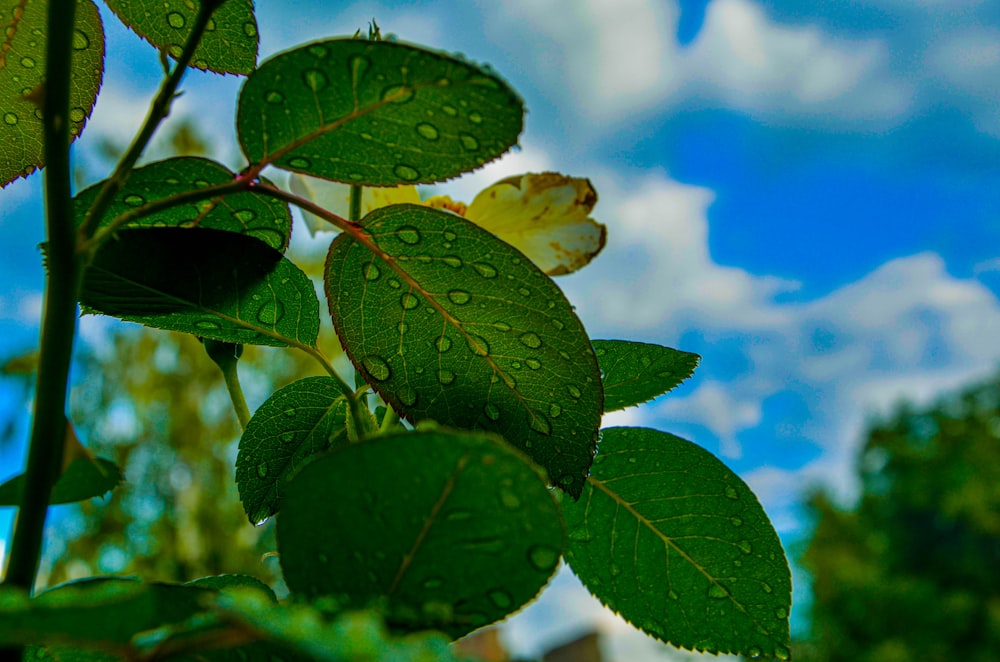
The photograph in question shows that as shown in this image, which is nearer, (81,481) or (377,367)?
(81,481)

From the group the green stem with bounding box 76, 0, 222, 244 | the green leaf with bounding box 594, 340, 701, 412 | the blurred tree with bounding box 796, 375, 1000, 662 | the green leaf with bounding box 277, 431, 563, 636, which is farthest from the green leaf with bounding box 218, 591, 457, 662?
the blurred tree with bounding box 796, 375, 1000, 662

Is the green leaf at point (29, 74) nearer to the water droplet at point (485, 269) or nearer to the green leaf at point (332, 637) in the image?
the water droplet at point (485, 269)

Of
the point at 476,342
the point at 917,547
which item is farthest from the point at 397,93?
the point at 917,547

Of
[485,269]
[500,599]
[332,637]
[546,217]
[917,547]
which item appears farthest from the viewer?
[917,547]

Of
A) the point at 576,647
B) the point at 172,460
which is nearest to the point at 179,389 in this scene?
the point at 172,460

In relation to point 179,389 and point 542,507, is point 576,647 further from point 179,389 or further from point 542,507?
point 542,507

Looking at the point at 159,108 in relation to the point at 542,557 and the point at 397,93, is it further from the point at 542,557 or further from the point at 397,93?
the point at 542,557

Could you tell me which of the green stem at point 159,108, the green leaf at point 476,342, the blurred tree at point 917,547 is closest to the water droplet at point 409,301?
the green leaf at point 476,342
